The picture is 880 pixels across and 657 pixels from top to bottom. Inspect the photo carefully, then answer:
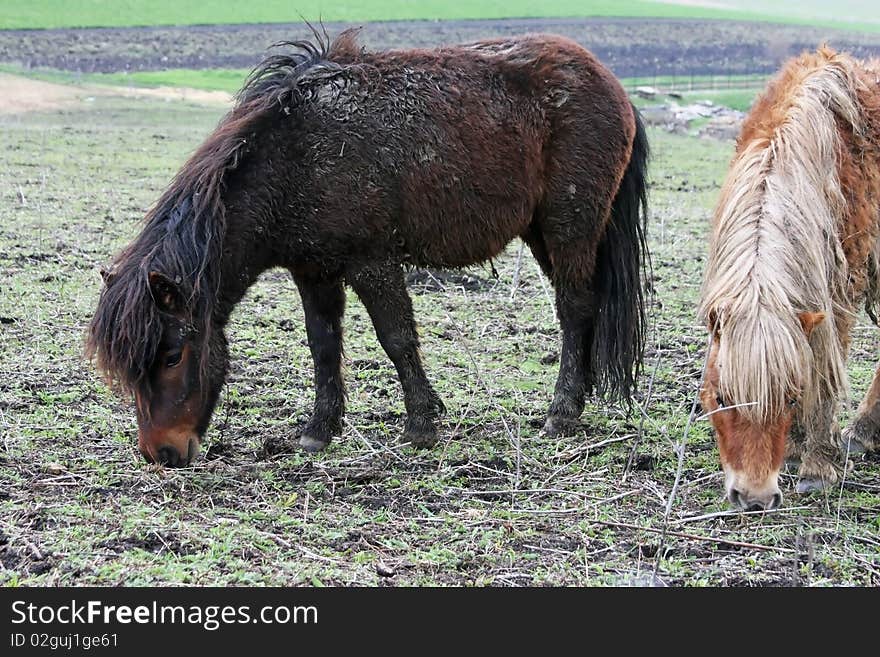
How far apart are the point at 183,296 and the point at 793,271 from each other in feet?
8.92

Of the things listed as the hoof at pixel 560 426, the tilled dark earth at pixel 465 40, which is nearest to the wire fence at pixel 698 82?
the tilled dark earth at pixel 465 40

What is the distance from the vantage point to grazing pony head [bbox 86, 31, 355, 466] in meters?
4.43

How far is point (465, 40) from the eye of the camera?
40.8 m

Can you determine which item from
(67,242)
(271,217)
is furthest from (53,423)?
(67,242)

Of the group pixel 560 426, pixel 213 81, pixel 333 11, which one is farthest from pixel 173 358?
pixel 333 11

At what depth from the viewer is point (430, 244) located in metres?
5.39

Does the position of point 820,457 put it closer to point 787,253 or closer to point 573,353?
point 787,253

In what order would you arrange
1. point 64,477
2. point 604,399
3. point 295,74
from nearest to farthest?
point 64,477, point 295,74, point 604,399

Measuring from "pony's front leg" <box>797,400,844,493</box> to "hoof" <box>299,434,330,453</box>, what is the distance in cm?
245

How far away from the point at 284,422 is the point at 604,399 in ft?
6.37

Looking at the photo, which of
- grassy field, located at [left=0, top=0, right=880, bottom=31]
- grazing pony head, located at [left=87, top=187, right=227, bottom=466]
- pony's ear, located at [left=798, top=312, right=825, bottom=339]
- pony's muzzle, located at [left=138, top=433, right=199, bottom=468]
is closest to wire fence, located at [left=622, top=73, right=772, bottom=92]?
grassy field, located at [left=0, top=0, right=880, bottom=31]

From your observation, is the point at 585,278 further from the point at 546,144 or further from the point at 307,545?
the point at 307,545

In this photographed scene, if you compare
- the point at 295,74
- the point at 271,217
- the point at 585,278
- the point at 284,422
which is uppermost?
the point at 295,74

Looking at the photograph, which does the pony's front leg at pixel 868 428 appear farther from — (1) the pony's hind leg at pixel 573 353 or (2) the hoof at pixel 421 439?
(2) the hoof at pixel 421 439
